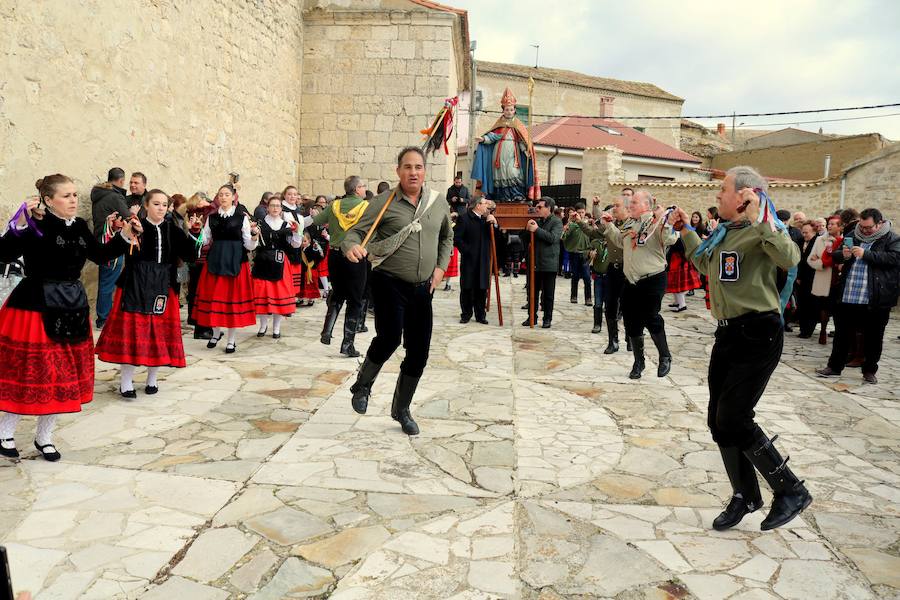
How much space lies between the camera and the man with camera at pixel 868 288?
7234 mm

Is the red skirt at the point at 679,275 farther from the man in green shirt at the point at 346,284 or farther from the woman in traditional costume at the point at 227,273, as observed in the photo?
the woman in traditional costume at the point at 227,273

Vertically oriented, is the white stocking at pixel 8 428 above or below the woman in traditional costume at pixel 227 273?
below

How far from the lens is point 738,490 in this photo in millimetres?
3561

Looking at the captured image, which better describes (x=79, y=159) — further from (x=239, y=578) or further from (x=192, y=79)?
(x=239, y=578)

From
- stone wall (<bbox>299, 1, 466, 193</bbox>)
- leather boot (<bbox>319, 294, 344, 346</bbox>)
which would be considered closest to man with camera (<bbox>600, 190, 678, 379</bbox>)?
leather boot (<bbox>319, 294, 344, 346</bbox>)

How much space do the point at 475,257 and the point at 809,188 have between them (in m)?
14.7

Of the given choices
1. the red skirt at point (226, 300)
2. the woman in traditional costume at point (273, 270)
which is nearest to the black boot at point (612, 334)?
the woman in traditional costume at point (273, 270)

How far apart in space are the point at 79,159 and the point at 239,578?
6.75m

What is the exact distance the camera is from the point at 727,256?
361 centimetres

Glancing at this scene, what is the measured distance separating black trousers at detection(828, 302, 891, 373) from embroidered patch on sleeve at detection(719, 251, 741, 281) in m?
4.67

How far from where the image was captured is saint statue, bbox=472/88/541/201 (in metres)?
13.0

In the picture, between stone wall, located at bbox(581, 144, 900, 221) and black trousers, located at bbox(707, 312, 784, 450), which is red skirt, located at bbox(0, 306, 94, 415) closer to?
black trousers, located at bbox(707, 312, 784, 450)

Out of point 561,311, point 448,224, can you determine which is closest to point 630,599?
point 448,224

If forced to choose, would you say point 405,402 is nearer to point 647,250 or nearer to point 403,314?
point 403,314
